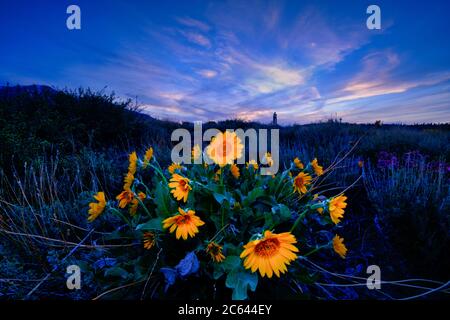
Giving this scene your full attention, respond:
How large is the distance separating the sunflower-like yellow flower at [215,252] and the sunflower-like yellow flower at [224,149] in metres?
0.51

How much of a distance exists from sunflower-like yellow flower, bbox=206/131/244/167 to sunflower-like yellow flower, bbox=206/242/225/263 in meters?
0.51

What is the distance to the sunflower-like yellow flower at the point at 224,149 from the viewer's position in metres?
1.77

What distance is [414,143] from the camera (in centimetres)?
618

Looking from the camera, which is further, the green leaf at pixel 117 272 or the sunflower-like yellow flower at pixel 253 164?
the sunflower-like yellow flower at pixel 253 164

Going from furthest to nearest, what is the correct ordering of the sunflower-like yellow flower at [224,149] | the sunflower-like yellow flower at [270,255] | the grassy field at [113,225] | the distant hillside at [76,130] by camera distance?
the distant hillside at [76,130]
the grassy field at [113,225]
the sunflower-like yellow flower at [224,149]
the sunflower-like yellow flower at [270,255]

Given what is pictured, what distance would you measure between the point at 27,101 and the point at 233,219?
6.34 meters

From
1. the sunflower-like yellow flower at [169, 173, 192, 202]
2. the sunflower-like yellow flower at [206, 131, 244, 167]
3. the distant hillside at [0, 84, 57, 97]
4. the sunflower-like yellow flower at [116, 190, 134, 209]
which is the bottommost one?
the sunflower-like yellow flower at [116, 190, 134, 209]

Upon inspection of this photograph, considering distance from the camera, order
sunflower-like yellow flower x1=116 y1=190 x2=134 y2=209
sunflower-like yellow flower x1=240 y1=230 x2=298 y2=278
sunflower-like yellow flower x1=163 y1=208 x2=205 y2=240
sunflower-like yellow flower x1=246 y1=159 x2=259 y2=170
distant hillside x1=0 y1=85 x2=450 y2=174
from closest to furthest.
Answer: sunflower-like yellow flower x1=240 y1=230 x2=298 y2=278 < sunflower-like yellow flower x1=163 y1=208 x2=205 y2=240 < sunflower-like yellow flower x1=116 y1=190 x2=134 y2=209 < sunflower-like yellow flower x1=246 y1=159 x2=259 y2=170 < distant hillside x1=0 y1=85 x2=450 y2=174

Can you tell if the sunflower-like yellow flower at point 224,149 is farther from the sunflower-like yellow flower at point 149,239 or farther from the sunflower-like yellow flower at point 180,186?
the sunflower-like yellow flower at point 149,239

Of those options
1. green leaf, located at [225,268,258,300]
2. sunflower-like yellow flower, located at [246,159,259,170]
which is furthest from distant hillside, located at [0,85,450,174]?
green leaf, located at [225,268,258,300]

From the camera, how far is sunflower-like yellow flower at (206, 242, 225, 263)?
157 centimetres

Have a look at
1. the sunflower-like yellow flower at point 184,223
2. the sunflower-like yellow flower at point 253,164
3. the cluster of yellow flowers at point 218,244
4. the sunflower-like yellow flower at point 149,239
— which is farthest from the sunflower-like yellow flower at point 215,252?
the sunflower-like yellow flower at point 253,164

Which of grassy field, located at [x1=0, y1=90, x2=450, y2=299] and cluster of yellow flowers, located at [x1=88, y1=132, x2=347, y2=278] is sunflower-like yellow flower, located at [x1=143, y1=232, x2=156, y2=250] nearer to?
cluster of yellow flowers, located at [x1=88, y1=132, x2=347, y2=278]
